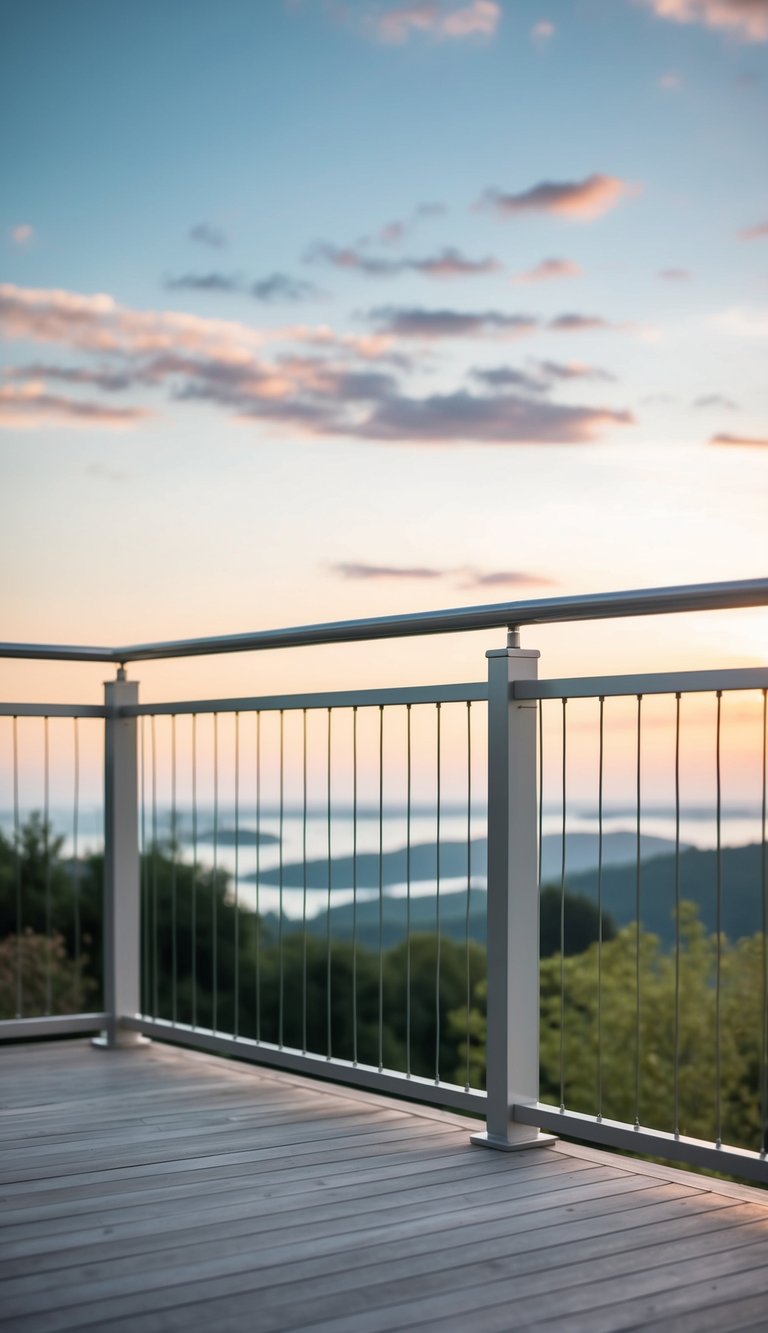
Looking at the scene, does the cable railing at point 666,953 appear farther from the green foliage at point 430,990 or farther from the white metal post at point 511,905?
the white metal post at point 511,905

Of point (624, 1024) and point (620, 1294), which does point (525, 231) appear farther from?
point (624, 1024)

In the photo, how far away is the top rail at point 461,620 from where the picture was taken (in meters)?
2.82

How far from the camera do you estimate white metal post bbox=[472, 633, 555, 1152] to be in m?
3.25

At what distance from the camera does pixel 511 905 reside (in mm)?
3281

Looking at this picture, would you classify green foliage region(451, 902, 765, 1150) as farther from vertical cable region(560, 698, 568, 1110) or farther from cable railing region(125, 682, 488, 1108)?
vertical cable region(560, 698, 568, 1110)

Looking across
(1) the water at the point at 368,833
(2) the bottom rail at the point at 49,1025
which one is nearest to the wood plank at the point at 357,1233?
(2) the bottom rail at the point at 49,1025

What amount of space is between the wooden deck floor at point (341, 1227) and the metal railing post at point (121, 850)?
0.88 m

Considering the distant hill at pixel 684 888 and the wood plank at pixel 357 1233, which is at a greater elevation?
the wood plank at pixel 357 1233

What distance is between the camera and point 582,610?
3102 mm

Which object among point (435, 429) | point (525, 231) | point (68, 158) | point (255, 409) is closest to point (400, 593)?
point (435, 429)

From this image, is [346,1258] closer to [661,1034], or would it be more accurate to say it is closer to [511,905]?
[511,905]

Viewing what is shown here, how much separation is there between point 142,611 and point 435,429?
4850 mm

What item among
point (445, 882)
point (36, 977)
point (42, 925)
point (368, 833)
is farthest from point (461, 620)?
point (368, 833)

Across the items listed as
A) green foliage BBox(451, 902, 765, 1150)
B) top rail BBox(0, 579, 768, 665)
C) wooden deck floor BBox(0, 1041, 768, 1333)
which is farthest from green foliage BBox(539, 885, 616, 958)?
wooden deck floor BBox(0, 1041, 768, 1333)
